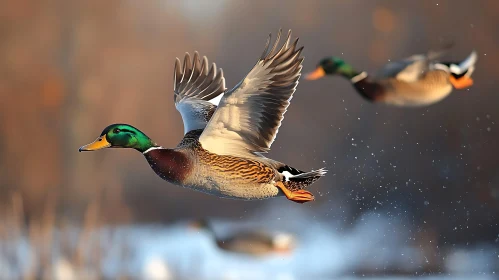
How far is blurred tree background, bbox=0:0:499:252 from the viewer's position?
3133mm

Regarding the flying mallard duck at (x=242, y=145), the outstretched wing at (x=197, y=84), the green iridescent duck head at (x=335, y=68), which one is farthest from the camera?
the green iridescent duck head at (x=335, y=68)

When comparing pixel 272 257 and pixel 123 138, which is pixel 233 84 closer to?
pixel 272 257

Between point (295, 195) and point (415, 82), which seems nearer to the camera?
point (295, 195)

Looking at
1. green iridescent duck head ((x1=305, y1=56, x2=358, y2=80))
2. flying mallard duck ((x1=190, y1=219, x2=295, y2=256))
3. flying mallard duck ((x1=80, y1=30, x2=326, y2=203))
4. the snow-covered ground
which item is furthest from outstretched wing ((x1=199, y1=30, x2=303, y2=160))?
flying mallard duck ((x1=190, y1=219, x2=295, y2=256))

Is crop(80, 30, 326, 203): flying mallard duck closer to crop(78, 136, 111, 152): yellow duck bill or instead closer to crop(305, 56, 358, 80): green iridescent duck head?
crop(78, 136, 111, 152): yellow duck bill

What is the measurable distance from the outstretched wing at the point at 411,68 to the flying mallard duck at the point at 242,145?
99 cm

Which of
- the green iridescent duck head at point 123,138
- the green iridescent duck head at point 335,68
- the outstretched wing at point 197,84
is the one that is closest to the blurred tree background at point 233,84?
the green iridescent duck head at point 335,68

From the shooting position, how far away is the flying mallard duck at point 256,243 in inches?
129

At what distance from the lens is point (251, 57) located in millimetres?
3203

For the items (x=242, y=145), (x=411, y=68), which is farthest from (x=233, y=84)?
(x=242, y=145)

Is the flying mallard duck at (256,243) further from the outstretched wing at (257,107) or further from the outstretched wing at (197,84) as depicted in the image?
the outstretched wing at (257,107)

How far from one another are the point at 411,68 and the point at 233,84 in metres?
1.00

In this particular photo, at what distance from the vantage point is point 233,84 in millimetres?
3070

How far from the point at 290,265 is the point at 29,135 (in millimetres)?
1462
